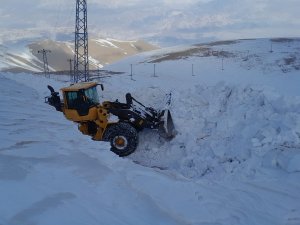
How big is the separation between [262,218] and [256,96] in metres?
8.83

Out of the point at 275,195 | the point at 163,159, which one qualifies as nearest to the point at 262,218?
the point at 275,195

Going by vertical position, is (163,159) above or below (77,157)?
below

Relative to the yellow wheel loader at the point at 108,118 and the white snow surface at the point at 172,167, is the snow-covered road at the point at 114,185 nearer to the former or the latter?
the white snow surface at the point at 172,167

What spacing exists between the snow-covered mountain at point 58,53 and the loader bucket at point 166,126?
81.0 m

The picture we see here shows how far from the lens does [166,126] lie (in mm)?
14852

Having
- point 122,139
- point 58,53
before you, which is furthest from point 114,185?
point 58,53

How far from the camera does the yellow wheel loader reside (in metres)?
13.9

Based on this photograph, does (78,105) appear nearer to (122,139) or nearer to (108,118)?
(108,118)

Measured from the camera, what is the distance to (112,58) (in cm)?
12325

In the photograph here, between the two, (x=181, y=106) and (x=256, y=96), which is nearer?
(x=256, y=96)

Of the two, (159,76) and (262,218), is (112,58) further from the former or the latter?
(262,218)

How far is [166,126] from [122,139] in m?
1.75

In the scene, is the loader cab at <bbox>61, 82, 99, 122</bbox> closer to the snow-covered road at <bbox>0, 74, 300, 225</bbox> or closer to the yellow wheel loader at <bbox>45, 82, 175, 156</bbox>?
the yellow wheel loader at <bbox>45, 82, 175, 156</bbox>

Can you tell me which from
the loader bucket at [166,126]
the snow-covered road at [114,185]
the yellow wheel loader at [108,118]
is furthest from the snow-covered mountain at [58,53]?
the snow-covered road at [114,185]
